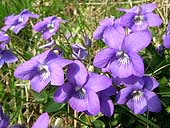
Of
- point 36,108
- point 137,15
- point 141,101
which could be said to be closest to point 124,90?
point 141,101

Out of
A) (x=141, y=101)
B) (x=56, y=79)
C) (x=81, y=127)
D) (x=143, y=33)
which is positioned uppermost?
(x=143, y=33)

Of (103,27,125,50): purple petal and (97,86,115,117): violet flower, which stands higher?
(103,27,125,50): purple petal

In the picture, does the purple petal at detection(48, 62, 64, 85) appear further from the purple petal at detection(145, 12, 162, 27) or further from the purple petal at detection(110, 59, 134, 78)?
the purple petal at detection(145, 12, 162, 27)

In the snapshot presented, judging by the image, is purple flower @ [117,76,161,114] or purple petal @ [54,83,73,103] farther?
purple flower @ [117,76,161,114]

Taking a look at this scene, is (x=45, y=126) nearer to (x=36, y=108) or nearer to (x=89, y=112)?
(x=89, y=112)

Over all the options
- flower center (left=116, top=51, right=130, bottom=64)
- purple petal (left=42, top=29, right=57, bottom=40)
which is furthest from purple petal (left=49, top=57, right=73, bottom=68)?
purple petal (left=42, top=29, right=57, bottom=40)

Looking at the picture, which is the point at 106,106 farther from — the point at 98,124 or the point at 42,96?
the point at 42,96
